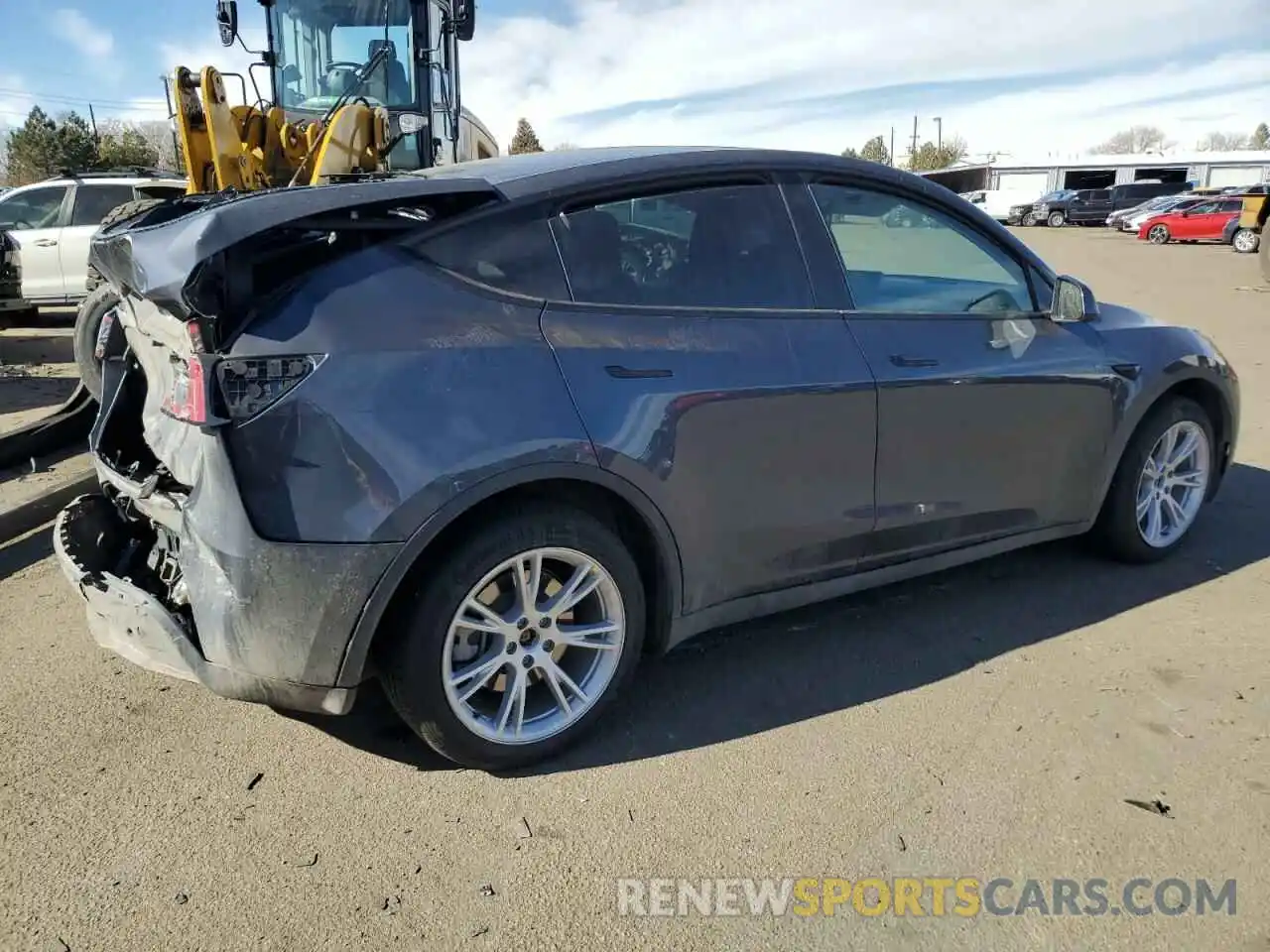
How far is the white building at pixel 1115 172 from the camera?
196 feet

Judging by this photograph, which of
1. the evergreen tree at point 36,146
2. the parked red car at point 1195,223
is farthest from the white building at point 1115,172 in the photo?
the evergreen tree at point 36,146

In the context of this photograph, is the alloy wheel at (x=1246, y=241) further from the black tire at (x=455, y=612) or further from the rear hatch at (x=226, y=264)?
the rear hatch at (x=226, y=264)

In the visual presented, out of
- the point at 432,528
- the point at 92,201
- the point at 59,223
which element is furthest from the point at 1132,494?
the point at 59,223

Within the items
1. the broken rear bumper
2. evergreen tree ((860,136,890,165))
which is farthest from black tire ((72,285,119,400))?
evergreen tree ((860,136,890,165))

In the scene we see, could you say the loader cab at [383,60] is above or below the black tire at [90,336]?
above

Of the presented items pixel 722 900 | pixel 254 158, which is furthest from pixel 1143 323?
pixel 254 158

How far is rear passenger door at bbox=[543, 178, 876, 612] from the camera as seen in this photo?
2.87 meters

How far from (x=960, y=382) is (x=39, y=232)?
12.2 metres

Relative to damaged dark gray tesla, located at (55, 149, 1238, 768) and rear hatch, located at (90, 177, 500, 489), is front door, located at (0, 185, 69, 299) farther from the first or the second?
rear hatch, located at (90, 177, 500, 489)

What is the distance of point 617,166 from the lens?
308 cm

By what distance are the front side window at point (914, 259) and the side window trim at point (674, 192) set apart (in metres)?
0.17

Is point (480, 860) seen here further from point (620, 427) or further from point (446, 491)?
point (620, 427)

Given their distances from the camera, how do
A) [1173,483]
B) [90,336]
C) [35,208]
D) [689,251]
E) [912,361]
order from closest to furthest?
[689,251]
[912,361]
[1173,483]
[90,336]
[35,208]

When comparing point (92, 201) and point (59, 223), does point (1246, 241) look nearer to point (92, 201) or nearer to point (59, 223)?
point (92, 201)
